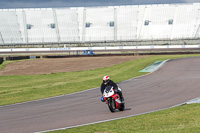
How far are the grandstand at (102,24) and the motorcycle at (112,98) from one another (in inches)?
2379

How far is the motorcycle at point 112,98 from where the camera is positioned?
43.3 feet

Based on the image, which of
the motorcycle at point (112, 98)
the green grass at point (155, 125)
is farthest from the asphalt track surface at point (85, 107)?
the green grass at point (155, 125)

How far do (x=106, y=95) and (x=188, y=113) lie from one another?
337 cm

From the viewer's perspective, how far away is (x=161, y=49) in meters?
67.3

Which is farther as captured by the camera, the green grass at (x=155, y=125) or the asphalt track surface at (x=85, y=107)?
the asphalt track surface at (x=85, y=107)

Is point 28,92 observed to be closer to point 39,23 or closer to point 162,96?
point 162,96

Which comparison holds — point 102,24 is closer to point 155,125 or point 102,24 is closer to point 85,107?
point 85,107

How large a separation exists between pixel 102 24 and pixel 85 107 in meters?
65.7

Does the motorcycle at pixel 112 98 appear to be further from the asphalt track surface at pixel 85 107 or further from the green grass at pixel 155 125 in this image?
the green grass at pixel 155 125

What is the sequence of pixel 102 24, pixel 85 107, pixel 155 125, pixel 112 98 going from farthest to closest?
pixel 102 24 < pixel 85 107 < pixel 112 98 < pixel 155 125

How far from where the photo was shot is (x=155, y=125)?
31.9 ft

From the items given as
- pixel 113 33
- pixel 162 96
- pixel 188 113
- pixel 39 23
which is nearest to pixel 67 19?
pixel 39 23

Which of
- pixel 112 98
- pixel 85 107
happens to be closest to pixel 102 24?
pixel 85 107

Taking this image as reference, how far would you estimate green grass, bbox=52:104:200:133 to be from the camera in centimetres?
901
